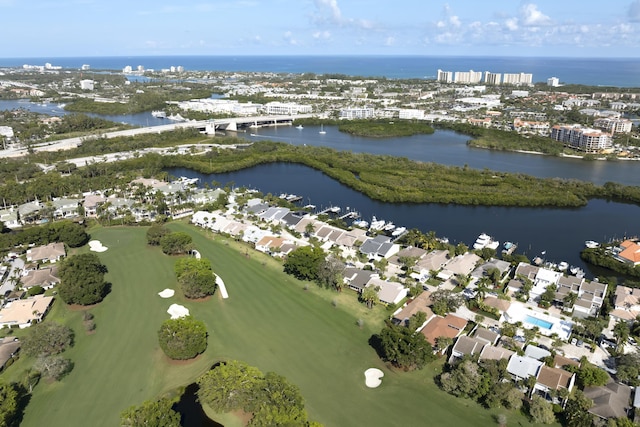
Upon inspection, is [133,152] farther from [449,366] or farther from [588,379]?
[588,379]

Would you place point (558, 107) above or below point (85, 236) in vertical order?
above

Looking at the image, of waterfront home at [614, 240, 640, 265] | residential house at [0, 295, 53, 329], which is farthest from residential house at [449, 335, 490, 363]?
residential house at [0, 295, 53, 329]

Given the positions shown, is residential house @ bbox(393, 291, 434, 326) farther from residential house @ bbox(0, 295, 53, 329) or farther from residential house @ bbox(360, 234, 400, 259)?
residential house @ bbox(0, 295, 53, 329)

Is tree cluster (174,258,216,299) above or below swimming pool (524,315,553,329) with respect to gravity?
above

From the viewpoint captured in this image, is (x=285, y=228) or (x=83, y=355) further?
(x=285, y=228)

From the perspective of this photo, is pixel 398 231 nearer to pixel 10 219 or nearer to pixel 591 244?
pixel 591 244

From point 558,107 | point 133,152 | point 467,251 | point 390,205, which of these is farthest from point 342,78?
point 467,251

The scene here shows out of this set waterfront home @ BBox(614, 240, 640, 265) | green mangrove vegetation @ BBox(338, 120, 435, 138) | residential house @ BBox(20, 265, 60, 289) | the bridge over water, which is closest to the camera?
residential house @ BBox(20, 265, 60, 289)
